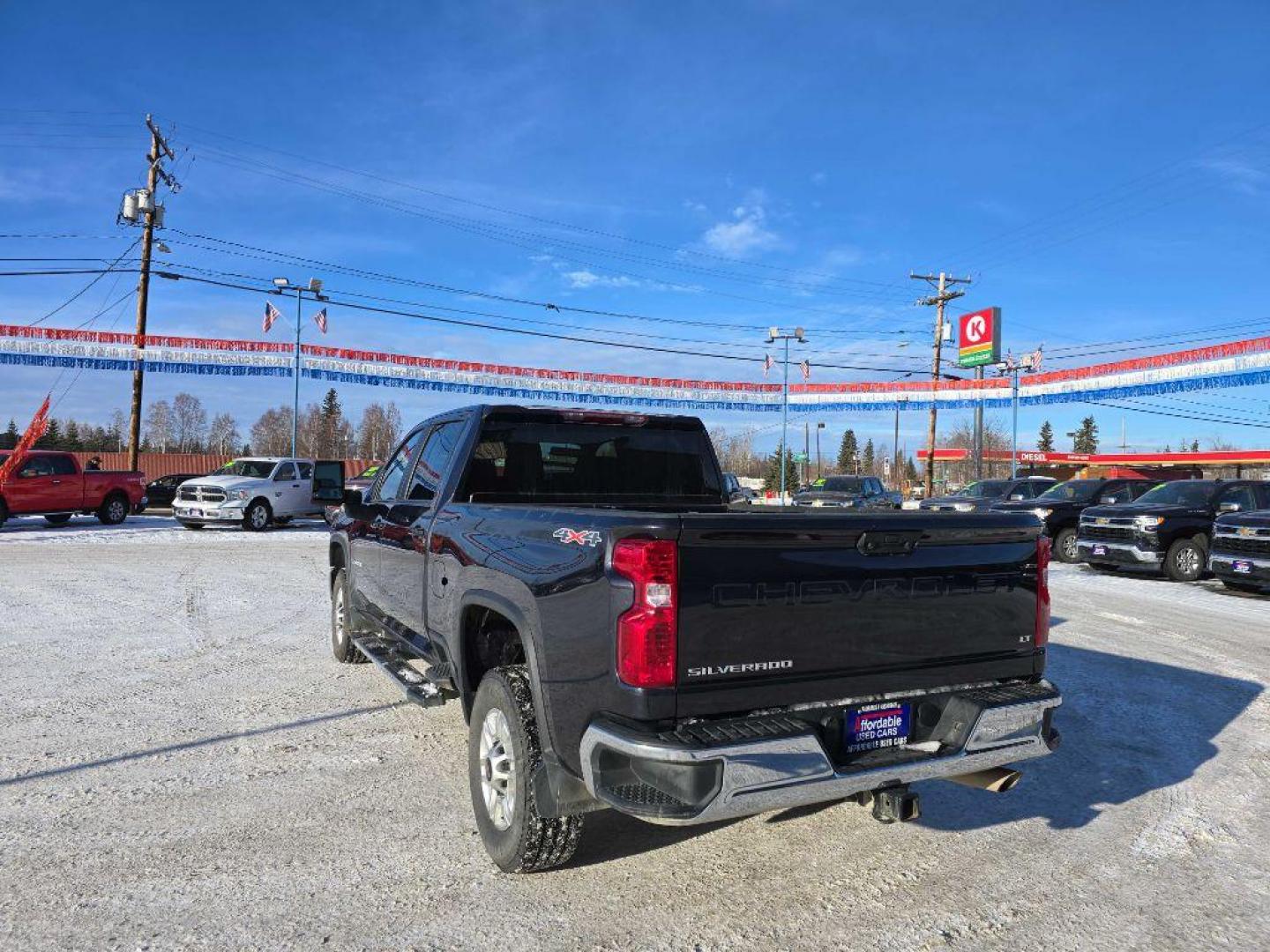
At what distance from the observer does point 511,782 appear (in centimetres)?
327

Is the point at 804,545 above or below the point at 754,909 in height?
above

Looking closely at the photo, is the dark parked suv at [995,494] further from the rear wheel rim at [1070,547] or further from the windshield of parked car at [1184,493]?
the windshield of parked car at [1184,493]

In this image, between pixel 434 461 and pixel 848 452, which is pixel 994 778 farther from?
pixel 848 452

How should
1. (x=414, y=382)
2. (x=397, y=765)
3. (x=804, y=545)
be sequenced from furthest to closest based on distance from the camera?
1. (x=414, y=382)
2. (x=397, y=765)
3. (x=804, y=545)

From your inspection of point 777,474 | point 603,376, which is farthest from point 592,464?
point 777,474

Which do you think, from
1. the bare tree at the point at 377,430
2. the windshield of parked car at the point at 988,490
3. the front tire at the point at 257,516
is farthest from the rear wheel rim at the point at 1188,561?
the bare tree at the point at 377,430

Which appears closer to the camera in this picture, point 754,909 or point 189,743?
point 754,909

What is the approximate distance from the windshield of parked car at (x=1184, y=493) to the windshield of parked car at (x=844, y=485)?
28.3 ft

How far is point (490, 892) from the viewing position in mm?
3174

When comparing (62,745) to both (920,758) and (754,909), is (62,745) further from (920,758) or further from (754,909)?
(920,758)

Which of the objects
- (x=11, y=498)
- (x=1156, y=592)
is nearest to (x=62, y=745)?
(x=1156, y=592)

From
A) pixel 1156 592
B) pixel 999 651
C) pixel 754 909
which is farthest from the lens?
pixel 1156 592

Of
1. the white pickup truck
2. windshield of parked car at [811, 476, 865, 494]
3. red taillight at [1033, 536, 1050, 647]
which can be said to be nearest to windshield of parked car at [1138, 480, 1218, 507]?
windshield of parked car at [811, 476, 865, 494]

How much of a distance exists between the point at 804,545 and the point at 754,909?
1388 mm
